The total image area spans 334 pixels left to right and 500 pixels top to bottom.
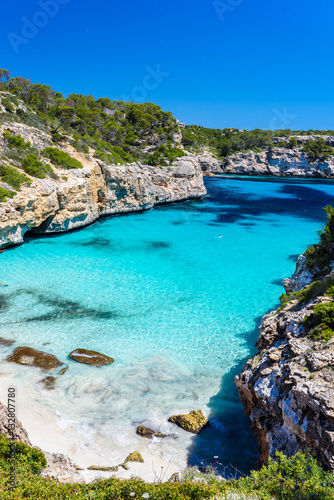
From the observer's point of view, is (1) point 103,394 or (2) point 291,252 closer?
(1) point 103,394

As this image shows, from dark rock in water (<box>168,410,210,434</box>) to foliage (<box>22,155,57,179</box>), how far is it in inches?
726

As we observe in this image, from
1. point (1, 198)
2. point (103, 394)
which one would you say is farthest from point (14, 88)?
point (103, 394)

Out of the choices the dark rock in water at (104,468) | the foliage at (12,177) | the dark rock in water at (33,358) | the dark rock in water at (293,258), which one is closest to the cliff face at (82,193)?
the foliage at (12,177)

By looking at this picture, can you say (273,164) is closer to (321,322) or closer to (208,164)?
(208,164)

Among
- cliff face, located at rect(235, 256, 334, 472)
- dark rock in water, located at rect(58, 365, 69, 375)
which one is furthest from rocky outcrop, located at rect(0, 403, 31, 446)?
cliff face, located at rect(235, 256, 334, 472)

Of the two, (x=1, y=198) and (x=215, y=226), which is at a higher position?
(x=1, y=198)

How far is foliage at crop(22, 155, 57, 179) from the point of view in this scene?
21.1m

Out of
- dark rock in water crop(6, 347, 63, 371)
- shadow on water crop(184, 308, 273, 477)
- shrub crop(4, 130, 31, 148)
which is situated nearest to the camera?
shadow on water crop(184, 308, 273, 477)

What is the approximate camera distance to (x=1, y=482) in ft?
14.9

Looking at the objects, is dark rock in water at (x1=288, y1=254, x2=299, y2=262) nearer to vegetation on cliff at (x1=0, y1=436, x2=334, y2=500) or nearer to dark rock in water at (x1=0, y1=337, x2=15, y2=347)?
dark rock in water at (x1=0, y1=337, x2=15, y2=347)

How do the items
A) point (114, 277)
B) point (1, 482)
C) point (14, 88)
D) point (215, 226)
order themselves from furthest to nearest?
point (14, 88) → point (215, 226) → point (114, 277) → point (1, 482)

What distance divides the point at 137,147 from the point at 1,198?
27.3 metres

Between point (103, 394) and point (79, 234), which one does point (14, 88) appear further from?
point (103, 394)

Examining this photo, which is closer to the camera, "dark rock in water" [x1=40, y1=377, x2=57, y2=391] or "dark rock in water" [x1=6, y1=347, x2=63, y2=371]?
"dark rock in water" [x1=40, y1=377, x2=57, y2=391]
